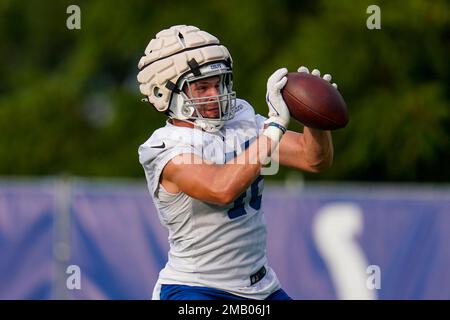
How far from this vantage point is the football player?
499cm

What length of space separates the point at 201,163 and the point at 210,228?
317mm

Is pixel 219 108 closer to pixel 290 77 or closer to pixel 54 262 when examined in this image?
pixel 290 77

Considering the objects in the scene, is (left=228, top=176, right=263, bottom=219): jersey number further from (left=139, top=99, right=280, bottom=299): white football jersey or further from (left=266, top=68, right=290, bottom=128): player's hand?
(left=266, top=68, right=290, bottom=128): player's hand

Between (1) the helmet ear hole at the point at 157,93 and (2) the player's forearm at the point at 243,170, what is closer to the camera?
(2) the player's forearm at the point at 243,170

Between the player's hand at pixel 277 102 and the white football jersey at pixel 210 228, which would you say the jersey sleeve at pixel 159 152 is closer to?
the white football jersey at pixel 210 228

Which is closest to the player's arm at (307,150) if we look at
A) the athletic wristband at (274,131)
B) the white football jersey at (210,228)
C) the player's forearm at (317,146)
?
the player's forearm at (317,146)

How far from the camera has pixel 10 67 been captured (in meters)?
15.9

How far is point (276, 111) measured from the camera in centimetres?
481

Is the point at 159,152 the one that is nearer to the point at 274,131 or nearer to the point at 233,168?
the point at 233,168

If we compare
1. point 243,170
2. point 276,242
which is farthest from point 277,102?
point 276,242

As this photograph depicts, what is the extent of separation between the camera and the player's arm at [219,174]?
15.4ft

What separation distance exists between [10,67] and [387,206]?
8.79 metres

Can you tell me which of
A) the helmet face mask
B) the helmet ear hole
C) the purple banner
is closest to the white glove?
the helmet face mask

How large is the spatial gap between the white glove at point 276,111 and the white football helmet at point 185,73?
278 mm
